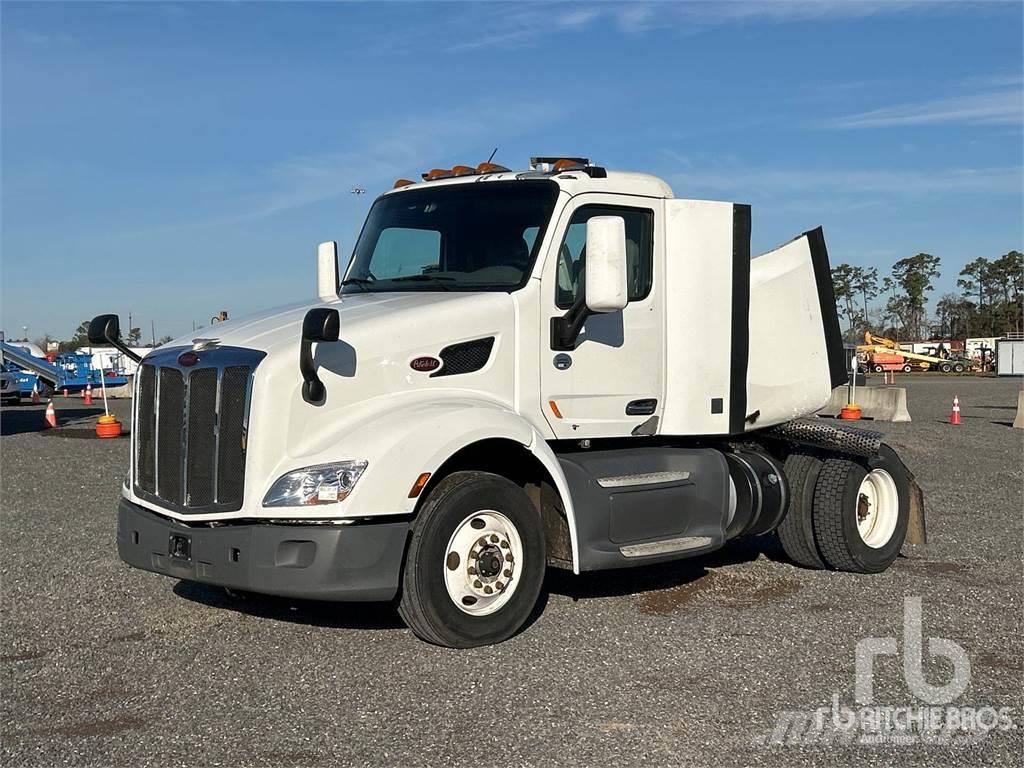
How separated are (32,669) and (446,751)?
2.63 meters

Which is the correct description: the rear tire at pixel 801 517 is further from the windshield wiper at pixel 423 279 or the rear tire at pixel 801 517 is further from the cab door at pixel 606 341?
the windshield wiper at pixel 423 279

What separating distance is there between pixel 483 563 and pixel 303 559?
107 cm

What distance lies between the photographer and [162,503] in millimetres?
6523

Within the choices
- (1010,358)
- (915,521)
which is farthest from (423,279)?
(1010,358)

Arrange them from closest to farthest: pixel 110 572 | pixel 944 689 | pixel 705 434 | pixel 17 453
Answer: pixel 944 689
pixel 705 434
pixel 110 572
pixel 17 453

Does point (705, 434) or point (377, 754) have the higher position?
point (705, 434)

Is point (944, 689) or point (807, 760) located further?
point (944, 689)

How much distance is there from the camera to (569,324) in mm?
7094

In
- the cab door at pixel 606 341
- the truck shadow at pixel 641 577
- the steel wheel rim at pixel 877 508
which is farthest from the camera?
the steel wheel rim at pixel 877 508

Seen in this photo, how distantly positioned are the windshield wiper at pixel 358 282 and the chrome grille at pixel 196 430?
150 centimetres

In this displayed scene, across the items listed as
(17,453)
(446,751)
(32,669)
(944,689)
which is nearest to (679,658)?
(944,689)

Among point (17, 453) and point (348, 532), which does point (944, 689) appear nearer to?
point (348, 532)

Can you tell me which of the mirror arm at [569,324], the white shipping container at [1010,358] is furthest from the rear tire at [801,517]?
the white shipping container at [1010,358]

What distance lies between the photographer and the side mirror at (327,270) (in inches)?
319
